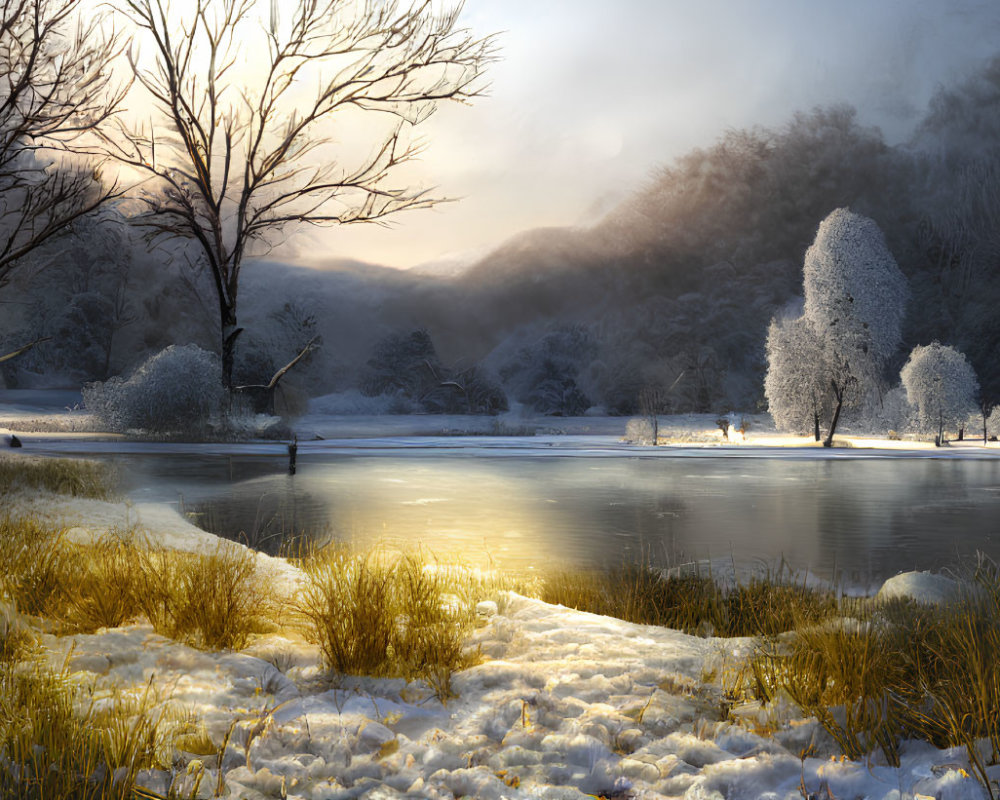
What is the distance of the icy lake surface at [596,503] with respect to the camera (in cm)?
834

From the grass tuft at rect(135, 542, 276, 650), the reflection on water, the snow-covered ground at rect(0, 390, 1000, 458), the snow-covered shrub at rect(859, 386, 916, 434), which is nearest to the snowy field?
the grass tuft at rect(135, 542, 276, 650)

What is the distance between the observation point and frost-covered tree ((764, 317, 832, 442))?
2853 cm

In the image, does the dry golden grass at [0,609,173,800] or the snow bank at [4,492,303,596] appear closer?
the dry golden grass at [0,609,173,800]

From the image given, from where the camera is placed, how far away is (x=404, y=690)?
3.55 m

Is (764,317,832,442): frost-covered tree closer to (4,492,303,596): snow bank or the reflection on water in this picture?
the reflection on water

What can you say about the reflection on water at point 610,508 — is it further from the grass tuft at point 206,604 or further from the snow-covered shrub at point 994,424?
the snow-covered shrub at point 994,424

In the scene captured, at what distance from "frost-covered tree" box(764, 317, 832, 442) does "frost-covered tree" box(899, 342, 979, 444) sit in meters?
3.50

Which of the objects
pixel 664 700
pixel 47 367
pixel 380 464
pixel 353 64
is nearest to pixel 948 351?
pixel 380 464

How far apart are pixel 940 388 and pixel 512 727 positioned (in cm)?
3000

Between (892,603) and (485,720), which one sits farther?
(892,603)

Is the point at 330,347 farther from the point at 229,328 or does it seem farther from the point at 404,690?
the point at 404,690

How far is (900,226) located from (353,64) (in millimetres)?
81103

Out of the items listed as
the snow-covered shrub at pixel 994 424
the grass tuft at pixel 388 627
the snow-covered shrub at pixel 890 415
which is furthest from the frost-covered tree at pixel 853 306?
the grass tuft at pixel 388 627

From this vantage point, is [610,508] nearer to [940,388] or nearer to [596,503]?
[596,503]
